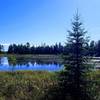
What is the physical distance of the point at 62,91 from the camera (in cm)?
1170

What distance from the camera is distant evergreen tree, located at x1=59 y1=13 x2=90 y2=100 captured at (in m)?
11.5


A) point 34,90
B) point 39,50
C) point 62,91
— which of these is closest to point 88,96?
point 62,91

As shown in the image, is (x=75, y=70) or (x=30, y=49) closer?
(x=75, y=70)

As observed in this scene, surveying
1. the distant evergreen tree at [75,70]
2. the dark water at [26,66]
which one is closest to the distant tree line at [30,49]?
the dark water at [26,66]

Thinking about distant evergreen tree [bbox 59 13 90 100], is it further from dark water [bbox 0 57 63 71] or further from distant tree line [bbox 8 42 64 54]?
distant tree line [bbox 8 42 64 54]

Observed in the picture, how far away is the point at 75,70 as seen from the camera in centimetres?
1151

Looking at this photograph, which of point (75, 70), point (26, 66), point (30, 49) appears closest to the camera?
point (75, 70)

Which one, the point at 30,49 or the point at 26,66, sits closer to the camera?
Answer: the point at 26,66

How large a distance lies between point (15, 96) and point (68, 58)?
2.76m

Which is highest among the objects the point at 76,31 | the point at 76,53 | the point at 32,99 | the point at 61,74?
the point at 76,31

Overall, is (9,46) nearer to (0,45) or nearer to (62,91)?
(0,45)

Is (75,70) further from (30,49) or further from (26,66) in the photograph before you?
(30,49)

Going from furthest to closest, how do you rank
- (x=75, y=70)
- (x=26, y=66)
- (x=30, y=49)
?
1. (x=30, y=49)
2. (x=26, y=66)
3. (x=75, y=70)

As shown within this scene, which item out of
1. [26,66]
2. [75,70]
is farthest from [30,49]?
[75,70]
